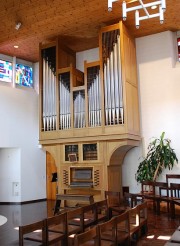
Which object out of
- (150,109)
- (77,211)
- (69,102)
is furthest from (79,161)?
(77,211)

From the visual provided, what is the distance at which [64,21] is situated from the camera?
7.71 m

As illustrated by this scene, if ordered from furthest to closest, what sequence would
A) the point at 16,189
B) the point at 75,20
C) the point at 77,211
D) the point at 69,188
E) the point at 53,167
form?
the point at 53,167, the point at 16,189, the point at 69,188, the point at 75,20, the point at 77,211

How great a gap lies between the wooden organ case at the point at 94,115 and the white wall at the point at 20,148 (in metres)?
1.32

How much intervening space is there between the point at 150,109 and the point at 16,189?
16.2ft

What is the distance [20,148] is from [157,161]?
445cm

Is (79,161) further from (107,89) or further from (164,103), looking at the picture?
(164,103)

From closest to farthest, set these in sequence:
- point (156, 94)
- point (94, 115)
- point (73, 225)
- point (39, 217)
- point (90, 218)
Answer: point (73, 225) < point (90, 218) < point (39, 217) < point (94, 115) < point (156, 94)

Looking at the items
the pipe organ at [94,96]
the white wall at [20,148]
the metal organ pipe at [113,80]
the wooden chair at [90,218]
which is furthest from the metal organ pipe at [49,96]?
the wooden chair at [90,218]

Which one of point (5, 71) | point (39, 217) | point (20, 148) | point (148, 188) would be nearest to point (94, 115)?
point (148, 188)

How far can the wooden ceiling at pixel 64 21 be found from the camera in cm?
688

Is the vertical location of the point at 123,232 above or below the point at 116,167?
below

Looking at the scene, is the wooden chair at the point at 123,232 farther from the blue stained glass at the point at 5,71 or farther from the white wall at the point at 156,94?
the blue stained glass at the point at 5,71

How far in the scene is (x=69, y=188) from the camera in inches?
322

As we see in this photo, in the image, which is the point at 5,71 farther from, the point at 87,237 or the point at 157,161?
the point at 87,237
